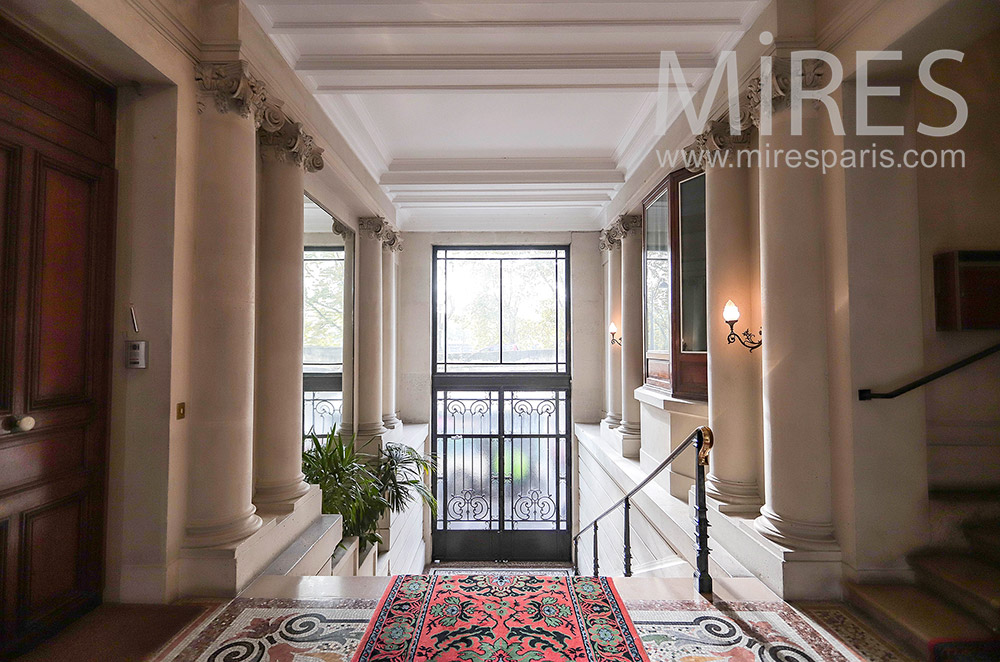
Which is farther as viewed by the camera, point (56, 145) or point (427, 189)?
point (427, 189)

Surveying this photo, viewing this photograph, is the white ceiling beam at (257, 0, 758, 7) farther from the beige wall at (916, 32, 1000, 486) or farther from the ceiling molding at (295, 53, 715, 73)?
the beige wall at (916, 32, 1000, 486)

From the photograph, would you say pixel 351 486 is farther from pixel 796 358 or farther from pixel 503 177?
pixel 503 177

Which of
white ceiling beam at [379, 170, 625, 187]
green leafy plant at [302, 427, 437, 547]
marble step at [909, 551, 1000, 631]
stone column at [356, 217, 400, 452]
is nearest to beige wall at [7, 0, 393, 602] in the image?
green leafy plant at [302, 427, 437, 547]

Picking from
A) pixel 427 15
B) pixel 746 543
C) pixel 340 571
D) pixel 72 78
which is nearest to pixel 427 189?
pixel 427 15

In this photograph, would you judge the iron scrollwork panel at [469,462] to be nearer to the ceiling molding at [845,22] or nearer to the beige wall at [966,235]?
the beige wall at [966,235]

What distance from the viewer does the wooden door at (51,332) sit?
2109 mm

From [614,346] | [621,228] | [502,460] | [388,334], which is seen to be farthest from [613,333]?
[388,334]

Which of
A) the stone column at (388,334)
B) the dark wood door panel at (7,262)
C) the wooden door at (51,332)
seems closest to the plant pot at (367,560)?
the stone column at (388,334)

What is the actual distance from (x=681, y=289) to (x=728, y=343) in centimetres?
101

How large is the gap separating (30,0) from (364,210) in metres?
3.99

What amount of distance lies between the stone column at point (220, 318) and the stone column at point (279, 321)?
1.94 feet

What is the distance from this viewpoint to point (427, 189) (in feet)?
21.1

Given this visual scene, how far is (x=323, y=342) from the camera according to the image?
6035mm

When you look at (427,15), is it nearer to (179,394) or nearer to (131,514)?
(179,394)
